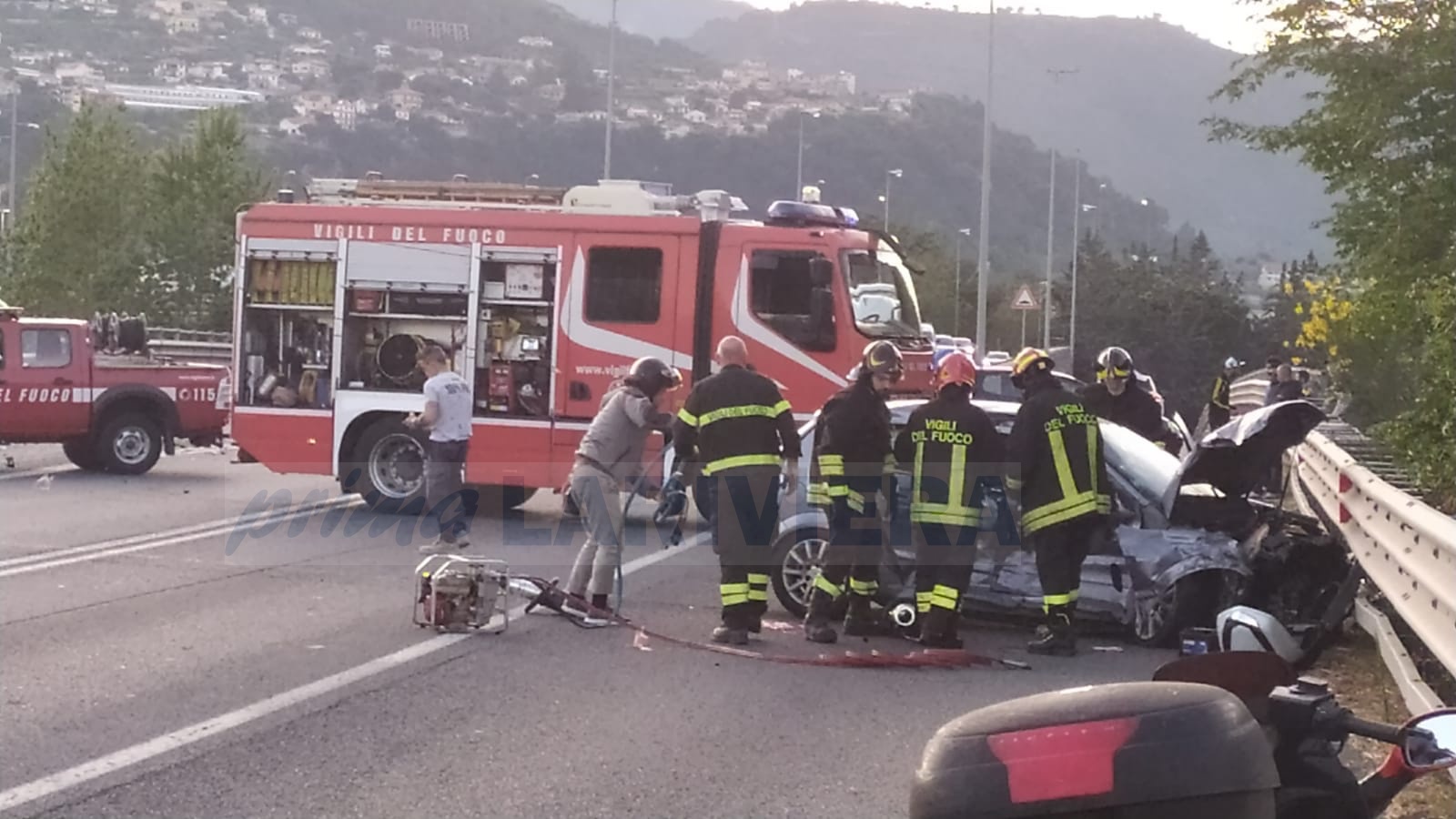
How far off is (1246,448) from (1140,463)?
112cm

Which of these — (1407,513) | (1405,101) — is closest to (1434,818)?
(1407,513)

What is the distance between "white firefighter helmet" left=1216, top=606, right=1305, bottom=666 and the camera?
3.87 m

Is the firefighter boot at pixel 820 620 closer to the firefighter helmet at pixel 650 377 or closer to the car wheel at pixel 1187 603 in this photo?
the firefighter helmet at pixel 650 377

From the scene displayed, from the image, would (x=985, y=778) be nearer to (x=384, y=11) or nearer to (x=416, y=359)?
(x=416, y=359)

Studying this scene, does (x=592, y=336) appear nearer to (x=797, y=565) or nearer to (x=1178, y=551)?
(x=797, y=565)

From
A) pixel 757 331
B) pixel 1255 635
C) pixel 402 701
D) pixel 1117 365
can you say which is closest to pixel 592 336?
pixel 757 331

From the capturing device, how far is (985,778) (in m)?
Result: 3.04

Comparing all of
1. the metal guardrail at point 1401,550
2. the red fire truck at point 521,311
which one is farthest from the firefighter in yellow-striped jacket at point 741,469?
the red fire truck at point 521,311

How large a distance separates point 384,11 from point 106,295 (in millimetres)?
96820

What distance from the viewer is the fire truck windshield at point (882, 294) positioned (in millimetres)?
15695

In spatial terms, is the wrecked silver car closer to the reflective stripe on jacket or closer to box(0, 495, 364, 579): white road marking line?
the reflective stripe on jacket

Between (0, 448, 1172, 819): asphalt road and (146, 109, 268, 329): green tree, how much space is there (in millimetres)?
28742

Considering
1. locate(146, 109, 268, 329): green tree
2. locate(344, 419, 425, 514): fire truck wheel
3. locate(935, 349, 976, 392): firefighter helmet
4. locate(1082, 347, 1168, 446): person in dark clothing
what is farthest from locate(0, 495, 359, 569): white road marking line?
locate(146, 109, 268, 329): green tree

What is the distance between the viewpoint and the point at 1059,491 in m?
9.23
